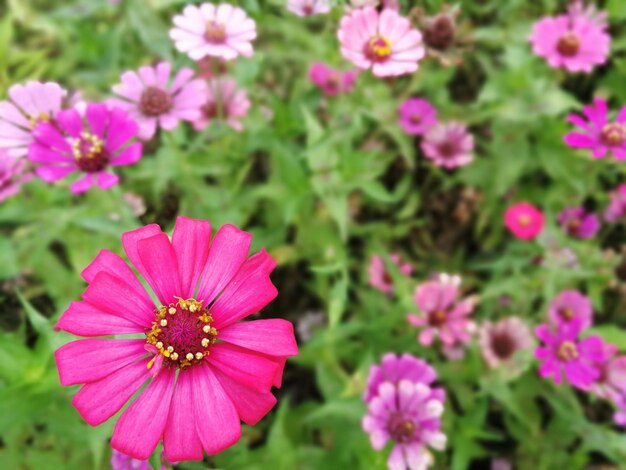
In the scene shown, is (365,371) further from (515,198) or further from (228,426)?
(515,198)

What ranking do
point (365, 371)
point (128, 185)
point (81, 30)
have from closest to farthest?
point (365, 371) < point (128, 185) < point (81, 30)

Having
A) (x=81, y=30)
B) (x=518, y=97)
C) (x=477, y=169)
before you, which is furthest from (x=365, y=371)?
(x=81, y=30)

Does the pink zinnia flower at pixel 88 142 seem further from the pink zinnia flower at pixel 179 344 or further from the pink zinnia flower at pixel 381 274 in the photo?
the pink zinnia flower at pixel 381 274

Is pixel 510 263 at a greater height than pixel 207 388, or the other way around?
pixel 207 388

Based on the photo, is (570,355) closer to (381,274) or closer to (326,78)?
(381,274)

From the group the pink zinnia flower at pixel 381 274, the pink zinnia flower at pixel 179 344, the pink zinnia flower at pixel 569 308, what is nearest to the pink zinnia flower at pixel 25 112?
the pink zinnia flower at pixel 179 344
